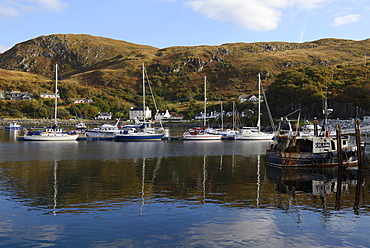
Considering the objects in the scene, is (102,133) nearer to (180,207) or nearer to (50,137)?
(50,137)

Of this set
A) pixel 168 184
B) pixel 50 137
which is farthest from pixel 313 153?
pixel 50 137

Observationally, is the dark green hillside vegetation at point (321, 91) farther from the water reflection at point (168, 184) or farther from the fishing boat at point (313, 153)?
the water reflection at point (168, 184)

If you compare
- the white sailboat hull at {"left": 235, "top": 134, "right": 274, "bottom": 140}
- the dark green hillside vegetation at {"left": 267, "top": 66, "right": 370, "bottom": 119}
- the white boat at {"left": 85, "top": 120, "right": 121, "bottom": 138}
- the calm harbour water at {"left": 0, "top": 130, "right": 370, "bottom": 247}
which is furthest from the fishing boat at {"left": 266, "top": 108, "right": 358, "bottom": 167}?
the dark green hillside vegetation at {"left": 267, "top": 66, "right": 370, "bottom": 119}

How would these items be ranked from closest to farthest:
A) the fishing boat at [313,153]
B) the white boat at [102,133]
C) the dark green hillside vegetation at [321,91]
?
the fishing boat at [313,153] < the white boat at [102,133] < the dark green hillside vegetation at [321,91]

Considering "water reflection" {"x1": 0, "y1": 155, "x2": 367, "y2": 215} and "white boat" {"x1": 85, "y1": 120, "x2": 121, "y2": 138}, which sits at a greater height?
"white boat" {"x1": 85, "y1": 120, "x2": 121, "y2": 138}

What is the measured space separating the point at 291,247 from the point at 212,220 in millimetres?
5304

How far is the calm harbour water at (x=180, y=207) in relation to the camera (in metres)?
18.4

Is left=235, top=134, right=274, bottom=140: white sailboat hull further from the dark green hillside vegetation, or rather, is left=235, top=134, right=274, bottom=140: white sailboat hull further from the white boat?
the dark green hillside vegetation

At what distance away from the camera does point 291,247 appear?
17359 millimetres

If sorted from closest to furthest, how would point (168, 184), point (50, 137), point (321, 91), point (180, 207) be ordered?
point (180, 207) < point (168, 184) < point (50, 137) < point (321, 91)

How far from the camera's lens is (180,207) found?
79.4 feet

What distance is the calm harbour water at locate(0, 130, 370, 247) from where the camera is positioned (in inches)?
725

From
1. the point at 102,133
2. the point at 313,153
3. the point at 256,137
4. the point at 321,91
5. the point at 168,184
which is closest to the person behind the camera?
the point at 168,184

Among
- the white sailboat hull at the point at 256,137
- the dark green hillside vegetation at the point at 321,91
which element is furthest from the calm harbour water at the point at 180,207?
the dark green hillside vegetation at the point at 321,91
